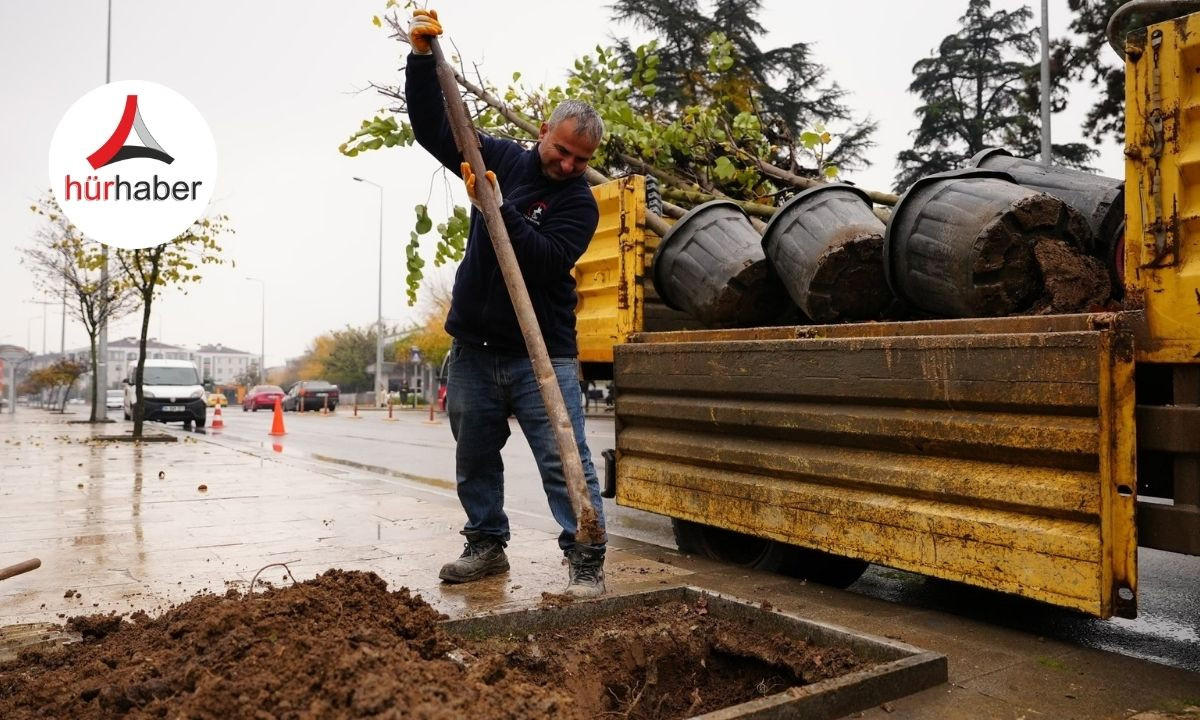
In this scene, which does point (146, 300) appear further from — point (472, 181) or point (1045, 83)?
point (1045, 83)

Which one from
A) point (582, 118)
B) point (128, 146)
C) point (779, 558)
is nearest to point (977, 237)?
point (582, 118)

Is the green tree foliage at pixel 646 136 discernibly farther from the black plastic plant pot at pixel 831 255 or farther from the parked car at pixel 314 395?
the parked car at pixel 314 395

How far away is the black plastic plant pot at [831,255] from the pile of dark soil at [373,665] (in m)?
1.58

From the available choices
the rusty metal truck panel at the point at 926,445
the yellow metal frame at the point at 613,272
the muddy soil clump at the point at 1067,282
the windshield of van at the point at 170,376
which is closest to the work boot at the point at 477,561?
the rusty metal truck panel at the point at 926,445

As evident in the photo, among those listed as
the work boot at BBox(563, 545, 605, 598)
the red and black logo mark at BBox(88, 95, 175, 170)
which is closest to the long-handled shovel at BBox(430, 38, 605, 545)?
the work boot at BBox(563, 545, 605, 598)

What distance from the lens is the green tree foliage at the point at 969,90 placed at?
92.4ft

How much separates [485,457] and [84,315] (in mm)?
22863

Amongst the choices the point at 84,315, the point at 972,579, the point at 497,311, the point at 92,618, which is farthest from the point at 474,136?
the point at 84,315

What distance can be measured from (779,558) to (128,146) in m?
14.4

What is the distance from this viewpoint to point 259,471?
10320mm

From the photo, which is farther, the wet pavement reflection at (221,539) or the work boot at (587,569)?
the wet pavement reflection at (221,539)

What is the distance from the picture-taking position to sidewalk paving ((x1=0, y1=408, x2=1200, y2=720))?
9.00 ft

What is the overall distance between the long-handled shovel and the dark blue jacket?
0.26 meters

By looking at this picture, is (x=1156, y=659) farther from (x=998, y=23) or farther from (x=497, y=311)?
(x=998, y=23)
